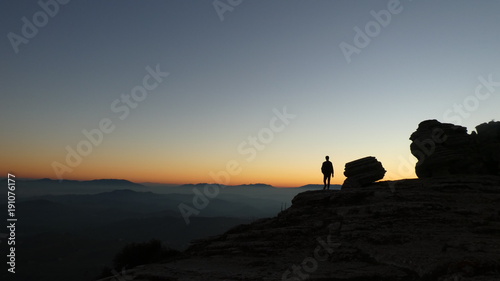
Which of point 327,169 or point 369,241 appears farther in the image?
point 327,169

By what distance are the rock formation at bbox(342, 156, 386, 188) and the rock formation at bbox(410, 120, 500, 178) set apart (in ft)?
16.8

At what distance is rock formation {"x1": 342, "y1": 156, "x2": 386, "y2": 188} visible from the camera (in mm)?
30109

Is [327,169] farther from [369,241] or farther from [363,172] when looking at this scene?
[369,241]

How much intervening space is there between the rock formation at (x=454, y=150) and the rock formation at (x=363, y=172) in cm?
511

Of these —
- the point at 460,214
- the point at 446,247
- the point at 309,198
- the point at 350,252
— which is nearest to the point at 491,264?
the point at 446,247

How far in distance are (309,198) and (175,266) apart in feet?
45.9

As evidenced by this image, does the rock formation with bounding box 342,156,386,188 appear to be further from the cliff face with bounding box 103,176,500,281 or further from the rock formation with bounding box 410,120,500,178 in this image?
the rock formation with bounding box 410,120,500,178

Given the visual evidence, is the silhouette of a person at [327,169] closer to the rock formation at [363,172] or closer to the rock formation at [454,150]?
the rock formation at [363,172]

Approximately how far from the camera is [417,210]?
21031 mm

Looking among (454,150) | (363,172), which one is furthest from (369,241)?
(454,150)

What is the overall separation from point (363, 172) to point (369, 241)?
45.8 feet

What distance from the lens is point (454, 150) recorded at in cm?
3088

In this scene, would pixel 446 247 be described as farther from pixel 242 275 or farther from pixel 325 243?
pixel 242 275

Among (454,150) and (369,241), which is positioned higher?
(454,150)
